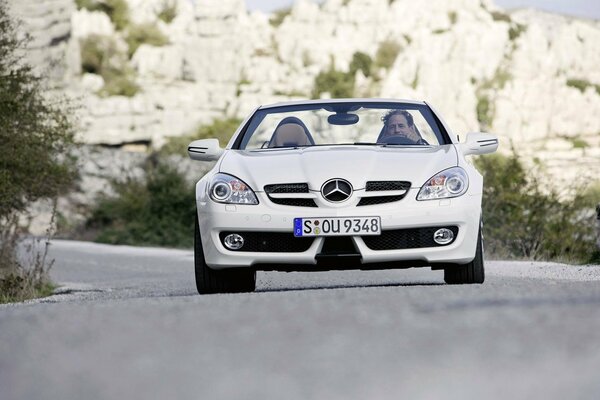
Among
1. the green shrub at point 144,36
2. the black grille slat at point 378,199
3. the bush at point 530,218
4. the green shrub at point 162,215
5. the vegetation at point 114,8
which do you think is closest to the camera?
the black grille slat at point 378,199

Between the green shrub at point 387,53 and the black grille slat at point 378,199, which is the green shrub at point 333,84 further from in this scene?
the black grille slat at point 378,199

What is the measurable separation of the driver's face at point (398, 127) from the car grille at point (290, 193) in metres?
1.54

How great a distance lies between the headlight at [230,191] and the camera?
27.3ft

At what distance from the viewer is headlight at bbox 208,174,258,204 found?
328 inches

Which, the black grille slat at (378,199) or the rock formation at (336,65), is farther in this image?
the rock formation at (336,65)

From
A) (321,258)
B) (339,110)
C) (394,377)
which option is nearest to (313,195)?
(321,258)

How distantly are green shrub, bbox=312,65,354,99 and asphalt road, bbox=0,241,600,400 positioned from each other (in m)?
80.8

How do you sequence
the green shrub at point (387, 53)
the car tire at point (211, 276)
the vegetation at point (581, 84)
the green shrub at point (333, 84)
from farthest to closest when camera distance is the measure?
the green shrub at point (387, 53)
the vegetation at point (581, 84)
the green shrub at point (333, 84)
the car tire at point (211, 276)

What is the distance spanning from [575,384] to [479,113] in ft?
275

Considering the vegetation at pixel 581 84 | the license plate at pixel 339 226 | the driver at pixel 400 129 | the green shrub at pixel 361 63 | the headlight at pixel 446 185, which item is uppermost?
the driver at pixel 400 129

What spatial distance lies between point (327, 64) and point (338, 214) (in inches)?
3565

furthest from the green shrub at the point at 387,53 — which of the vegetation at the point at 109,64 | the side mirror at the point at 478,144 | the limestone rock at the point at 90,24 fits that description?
the side mirror at the point at 478,144

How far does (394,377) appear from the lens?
12.3 feet

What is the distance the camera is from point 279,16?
118 metres
